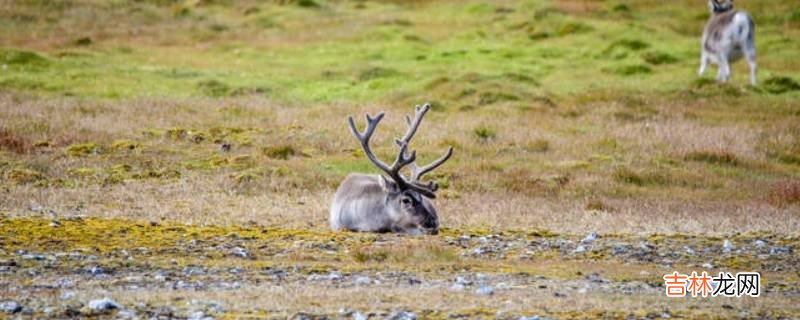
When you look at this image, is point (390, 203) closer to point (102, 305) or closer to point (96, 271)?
point (96, 271)

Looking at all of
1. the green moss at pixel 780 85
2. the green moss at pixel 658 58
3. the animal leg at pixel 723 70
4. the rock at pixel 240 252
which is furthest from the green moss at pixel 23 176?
the green moss at pixel 658 58

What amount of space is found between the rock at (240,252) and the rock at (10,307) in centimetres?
355

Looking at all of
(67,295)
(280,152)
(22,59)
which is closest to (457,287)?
(67,295)

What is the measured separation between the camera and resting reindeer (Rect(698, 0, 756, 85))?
33812 mm

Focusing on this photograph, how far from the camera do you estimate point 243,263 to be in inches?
515

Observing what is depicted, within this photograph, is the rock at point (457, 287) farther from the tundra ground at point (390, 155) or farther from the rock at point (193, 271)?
the rock at point (193, 271)

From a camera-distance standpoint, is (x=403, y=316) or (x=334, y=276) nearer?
(x=403, y=316)

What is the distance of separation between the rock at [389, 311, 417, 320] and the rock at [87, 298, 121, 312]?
7.25ft

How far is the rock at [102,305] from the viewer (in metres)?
10.2

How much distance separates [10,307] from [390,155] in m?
13.6

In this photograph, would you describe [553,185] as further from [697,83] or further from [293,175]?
[697,83]

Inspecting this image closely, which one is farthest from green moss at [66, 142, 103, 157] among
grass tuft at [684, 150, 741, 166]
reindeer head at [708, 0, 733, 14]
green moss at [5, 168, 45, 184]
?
reindeer head at [708, 0, 733, 14]

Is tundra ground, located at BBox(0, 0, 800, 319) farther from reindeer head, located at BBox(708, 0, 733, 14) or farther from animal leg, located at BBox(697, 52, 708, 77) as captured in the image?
reindeer head, located at BBox(708, 0, 733, 14)

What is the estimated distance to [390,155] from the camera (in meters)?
23.5
